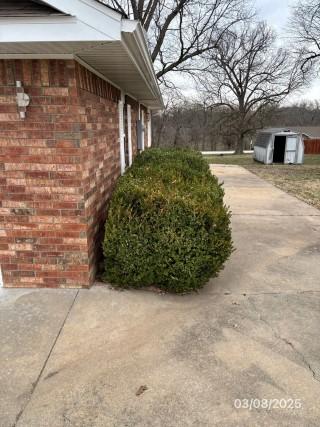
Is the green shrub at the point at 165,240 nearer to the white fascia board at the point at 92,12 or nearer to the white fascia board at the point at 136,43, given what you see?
the white fascia board at the point at 136,43

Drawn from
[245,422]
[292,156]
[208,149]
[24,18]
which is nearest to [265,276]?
[245,422]

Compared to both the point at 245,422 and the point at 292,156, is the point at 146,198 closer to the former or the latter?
the point at 245,422

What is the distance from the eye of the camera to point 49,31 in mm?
2391

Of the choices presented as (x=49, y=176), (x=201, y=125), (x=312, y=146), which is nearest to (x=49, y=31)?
(x=49, y=176)

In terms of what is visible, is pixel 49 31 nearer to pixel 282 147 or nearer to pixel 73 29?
pixel 73 29

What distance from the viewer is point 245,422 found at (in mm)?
1937

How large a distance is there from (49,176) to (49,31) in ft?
4.29

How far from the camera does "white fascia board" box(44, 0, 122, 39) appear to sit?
233 centimetres

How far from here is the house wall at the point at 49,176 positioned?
9.71 feet

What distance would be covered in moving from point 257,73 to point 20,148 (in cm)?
3173

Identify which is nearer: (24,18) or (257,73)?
(24,18)

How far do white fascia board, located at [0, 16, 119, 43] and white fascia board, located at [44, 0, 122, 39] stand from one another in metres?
0.03
